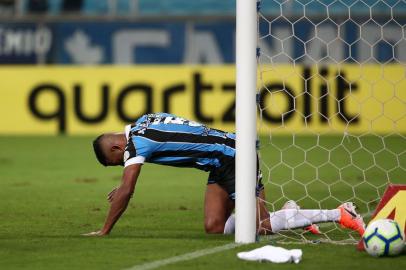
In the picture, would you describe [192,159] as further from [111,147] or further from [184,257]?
[184,257]

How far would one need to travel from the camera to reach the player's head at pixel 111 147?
7707 millimetres

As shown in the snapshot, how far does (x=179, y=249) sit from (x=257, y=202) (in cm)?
77

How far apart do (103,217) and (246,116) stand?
8.01 feet

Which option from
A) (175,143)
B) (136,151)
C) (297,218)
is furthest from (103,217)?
(297,218)

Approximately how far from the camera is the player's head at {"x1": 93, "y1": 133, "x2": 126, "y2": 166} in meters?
7.71

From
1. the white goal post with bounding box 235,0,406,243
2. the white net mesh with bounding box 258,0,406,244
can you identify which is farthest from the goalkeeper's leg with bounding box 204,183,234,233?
the white net mesh with bounding box 258,0,406,244

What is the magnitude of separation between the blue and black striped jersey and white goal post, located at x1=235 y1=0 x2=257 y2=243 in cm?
75

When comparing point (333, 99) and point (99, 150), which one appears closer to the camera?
point (99, 150)

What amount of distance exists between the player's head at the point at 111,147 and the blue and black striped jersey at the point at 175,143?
0.07 meters

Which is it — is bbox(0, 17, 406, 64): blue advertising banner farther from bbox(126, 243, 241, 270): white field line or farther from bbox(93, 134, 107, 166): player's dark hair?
bbox(126, 243, 241, 270): white field line

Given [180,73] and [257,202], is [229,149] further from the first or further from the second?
[180,73]

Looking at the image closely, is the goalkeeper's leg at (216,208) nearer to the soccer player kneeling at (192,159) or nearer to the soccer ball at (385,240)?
the soccer player kneeling at (192,159)

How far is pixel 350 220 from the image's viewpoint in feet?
25.2

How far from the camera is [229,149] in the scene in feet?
26.3
